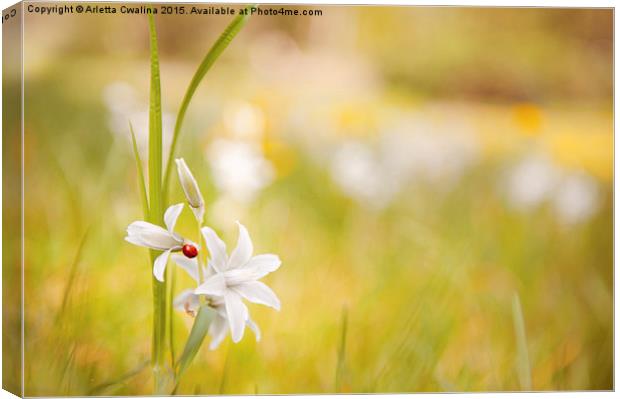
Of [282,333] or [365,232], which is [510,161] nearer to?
[365,232]

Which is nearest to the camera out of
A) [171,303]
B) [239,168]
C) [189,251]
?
[189,251]

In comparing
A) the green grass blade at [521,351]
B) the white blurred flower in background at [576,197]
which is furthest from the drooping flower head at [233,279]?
the white blurred flower in background at [576,197]

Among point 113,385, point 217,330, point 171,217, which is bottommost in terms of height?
point 113,385

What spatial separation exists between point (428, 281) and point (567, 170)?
0.40m

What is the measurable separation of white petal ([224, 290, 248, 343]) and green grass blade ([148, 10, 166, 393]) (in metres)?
0.16

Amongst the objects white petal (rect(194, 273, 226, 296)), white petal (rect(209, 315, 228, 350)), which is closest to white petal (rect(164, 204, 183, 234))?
white petal (rect(194, 273, 226, 296))

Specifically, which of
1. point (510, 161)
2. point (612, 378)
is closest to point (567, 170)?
point (510, 161)

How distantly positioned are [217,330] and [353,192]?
42 cm

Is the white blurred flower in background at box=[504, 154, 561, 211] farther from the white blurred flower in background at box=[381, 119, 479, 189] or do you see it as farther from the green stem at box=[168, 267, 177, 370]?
the green stem at box=[168, 267, 177, 370]

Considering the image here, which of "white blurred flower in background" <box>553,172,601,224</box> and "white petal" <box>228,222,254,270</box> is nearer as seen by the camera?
"white petal" <box>228,222,254,270</box>

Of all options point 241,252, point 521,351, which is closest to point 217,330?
point 241,252

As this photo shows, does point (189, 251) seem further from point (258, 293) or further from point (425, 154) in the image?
point (425, 154)

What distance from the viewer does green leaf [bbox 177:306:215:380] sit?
1.78 m

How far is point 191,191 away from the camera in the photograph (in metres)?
1.80
